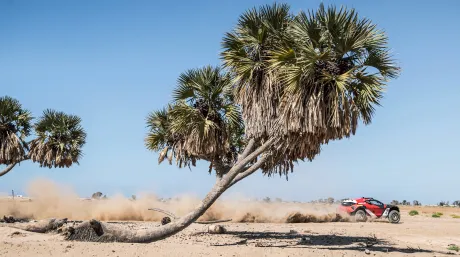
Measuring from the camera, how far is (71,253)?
10.5 meters

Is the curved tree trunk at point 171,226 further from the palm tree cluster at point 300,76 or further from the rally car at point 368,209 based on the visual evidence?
the rally car at point 368,209

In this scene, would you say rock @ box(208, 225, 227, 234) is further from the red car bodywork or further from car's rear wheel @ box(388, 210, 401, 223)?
car's rear wheel @ box(388, 210, 401, 223)

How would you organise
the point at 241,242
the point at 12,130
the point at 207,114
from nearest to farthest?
the point at 241,242, the point at 207,114, the point at 12,130

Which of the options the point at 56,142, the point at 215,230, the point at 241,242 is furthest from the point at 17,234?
the point at 56,142

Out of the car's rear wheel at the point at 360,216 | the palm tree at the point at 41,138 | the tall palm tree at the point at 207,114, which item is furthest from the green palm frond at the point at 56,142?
the car's rear wheel at the point at 360,216

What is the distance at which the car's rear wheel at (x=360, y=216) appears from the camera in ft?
94.7

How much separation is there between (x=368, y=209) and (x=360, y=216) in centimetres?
81

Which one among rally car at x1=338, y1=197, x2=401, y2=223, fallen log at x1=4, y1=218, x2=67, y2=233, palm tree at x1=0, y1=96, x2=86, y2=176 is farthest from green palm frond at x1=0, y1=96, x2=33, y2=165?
rally car at x1=338, y1=197, x2=401, y2=223

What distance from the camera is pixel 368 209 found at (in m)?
29.3

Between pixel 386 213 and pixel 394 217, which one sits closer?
pixel 394 217

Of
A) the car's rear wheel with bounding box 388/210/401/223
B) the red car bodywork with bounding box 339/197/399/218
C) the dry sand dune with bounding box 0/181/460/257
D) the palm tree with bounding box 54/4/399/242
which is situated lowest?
the dry sand dune with bounding box 0/181/460/257

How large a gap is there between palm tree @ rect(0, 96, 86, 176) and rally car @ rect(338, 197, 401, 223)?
17521 millimetres

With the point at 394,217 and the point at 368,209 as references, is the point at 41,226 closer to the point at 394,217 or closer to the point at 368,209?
the point at 368,209

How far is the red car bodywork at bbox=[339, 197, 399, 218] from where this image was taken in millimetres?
29047
